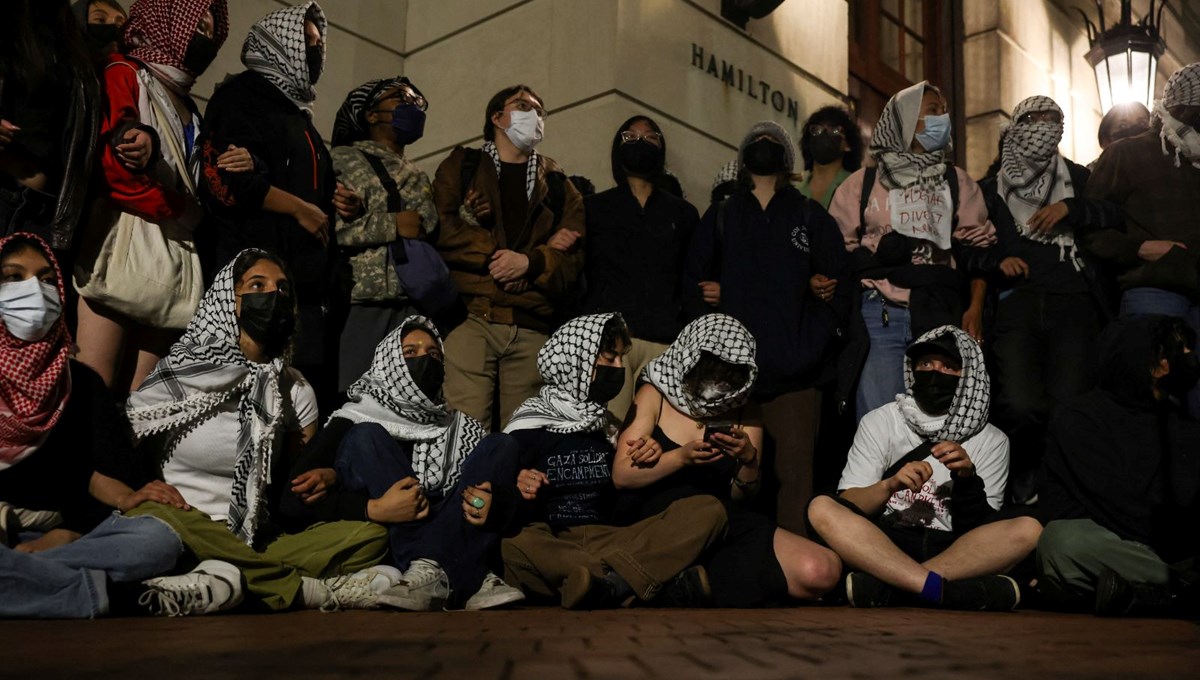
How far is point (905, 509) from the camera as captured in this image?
167 inches

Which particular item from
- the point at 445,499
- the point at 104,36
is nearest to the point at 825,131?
the point at 445,499

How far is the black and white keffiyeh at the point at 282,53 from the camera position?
4496 millimetres

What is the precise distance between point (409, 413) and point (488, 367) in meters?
0.74

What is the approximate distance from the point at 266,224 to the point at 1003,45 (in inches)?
312

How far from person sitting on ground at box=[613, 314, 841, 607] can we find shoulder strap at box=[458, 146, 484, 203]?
3.99ft

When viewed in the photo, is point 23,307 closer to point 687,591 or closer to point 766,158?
point 687,591

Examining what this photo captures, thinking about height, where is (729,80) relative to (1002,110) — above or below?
below

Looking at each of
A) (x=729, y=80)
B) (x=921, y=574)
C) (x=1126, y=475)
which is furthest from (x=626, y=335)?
(x=729, y=80)

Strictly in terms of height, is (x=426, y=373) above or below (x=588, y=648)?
above

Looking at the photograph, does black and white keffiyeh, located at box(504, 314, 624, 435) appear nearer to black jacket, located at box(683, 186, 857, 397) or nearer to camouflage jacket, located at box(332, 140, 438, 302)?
camouflage jacket, located at box(332, 140, 438, 302)

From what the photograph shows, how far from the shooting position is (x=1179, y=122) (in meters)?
5.35

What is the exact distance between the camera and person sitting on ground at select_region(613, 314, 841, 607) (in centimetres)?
388

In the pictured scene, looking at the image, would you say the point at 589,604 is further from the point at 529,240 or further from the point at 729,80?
the point at 729,80

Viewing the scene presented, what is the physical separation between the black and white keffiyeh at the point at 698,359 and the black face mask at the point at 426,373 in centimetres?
89
